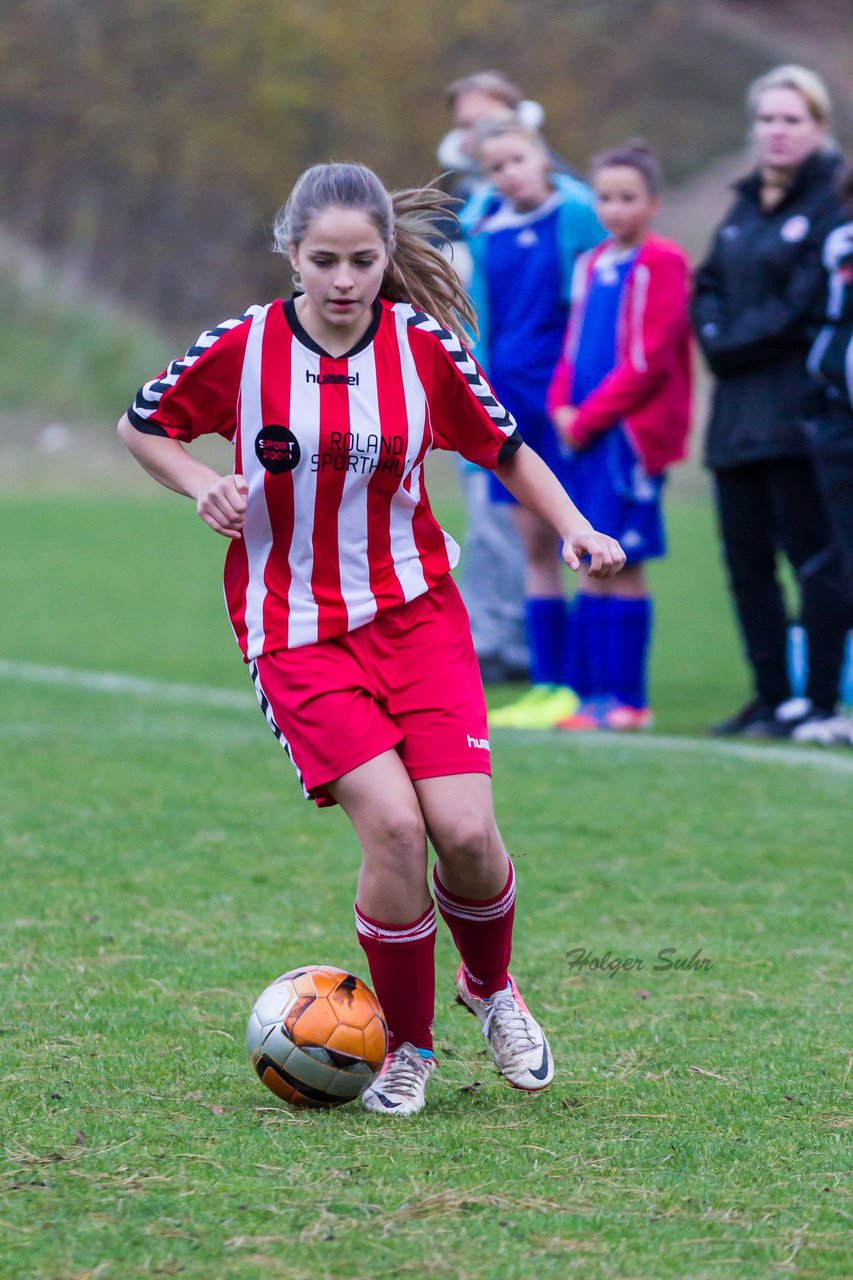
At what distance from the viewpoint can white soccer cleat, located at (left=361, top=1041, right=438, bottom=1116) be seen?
3188 mm

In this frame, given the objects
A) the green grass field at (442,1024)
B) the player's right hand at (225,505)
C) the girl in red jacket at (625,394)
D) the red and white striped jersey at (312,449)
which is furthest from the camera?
the girl in red jacket at (625,394)

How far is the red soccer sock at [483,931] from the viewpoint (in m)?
3.43

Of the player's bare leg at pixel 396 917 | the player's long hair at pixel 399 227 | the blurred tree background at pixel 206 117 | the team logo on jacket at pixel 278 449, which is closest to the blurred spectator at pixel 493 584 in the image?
the player's long hair at pixel 399 227

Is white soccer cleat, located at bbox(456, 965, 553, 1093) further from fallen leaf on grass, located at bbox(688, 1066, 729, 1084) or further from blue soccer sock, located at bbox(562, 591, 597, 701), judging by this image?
blue soccer sock, located at bbox(562, 591, 597, 701)

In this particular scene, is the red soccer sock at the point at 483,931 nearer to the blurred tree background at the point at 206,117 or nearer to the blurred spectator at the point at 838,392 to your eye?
the blurred spectator at the point at 838,392

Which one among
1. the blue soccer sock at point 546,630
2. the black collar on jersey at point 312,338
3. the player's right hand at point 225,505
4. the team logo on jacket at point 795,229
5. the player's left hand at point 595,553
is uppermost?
the team logo on jacket at point 795,229

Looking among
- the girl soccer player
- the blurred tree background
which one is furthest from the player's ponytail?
the blurred tree background

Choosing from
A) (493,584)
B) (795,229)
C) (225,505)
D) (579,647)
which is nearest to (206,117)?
(493,584)

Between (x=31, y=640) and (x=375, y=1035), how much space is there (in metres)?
7.34

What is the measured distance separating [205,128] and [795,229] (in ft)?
106

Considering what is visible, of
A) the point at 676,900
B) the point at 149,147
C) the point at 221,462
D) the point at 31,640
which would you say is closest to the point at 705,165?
the point at 149,147

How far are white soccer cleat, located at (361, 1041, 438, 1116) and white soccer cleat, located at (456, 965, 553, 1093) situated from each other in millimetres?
137

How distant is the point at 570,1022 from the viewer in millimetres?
3783

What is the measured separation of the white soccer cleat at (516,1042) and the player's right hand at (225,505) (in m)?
1.03
